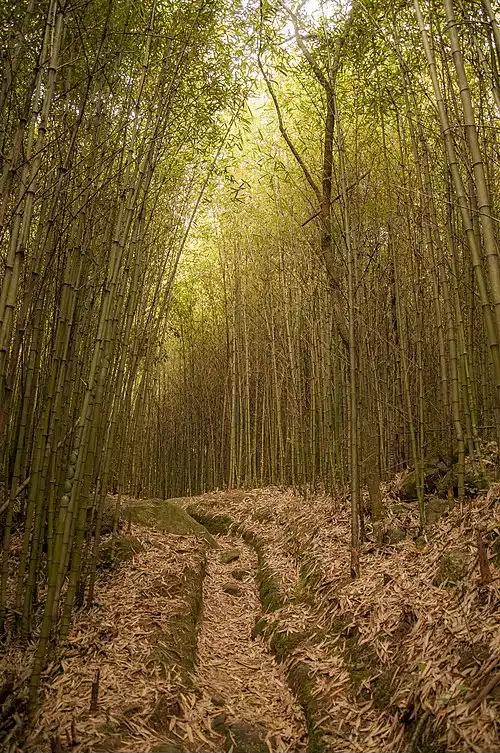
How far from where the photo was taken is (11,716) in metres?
1.73

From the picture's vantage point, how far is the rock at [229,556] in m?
4.38

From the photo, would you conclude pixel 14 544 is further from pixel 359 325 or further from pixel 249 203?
pixel 249 203

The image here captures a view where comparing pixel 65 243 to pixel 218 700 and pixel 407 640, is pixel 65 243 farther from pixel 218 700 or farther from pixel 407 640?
pixel 407 640

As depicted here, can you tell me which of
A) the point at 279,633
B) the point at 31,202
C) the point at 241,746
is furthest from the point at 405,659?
the point at 31,202

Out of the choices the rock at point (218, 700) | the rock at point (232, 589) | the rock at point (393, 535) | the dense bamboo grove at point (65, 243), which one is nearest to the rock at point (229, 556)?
the rock at point (232, 589)

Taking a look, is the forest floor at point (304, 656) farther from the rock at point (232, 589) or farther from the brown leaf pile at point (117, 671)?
the rock at point (232, 589)

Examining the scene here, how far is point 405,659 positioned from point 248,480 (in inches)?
190

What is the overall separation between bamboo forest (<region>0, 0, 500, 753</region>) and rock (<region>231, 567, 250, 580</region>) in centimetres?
2

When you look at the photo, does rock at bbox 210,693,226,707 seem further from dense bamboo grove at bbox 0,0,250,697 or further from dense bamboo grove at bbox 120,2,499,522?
dense bamboo grove at bbox 120,2,499,522

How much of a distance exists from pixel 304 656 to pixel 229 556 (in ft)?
6.80

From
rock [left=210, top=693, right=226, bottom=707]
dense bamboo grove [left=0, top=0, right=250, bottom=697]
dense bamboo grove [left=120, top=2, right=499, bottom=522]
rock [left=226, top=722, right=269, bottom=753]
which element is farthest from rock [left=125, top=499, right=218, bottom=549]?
rock [left=226, top=722, right=269, bottom=753]

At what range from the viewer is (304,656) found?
2.42 metres


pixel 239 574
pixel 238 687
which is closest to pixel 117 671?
pixel 238 687

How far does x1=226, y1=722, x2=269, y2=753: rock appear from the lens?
1.86m
